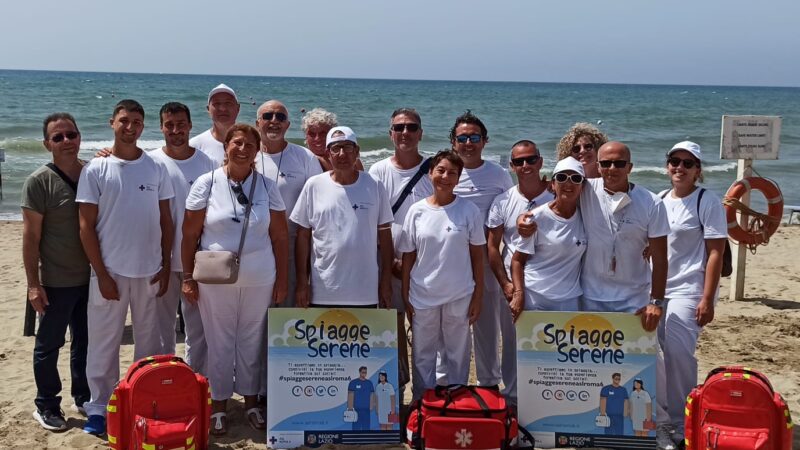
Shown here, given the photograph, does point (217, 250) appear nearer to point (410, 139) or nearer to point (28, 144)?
point (410, 139)

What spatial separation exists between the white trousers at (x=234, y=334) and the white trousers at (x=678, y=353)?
8.13 feet

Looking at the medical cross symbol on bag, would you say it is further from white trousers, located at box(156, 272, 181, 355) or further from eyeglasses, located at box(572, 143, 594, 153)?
eyeglasses, located at box(572, 143, 594, 153)

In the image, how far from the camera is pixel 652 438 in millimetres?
4625

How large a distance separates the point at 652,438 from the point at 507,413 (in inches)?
34.9

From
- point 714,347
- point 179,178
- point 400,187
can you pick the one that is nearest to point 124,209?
point 179,178

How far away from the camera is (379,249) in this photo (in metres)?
5.04

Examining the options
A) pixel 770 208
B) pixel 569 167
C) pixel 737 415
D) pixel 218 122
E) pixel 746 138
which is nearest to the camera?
pixel 737 415

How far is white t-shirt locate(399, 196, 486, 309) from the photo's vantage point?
188 inches

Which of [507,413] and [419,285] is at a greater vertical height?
[419,285]

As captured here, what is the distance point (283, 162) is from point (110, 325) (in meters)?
1.52

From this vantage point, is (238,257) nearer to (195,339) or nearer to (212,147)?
(195,339)

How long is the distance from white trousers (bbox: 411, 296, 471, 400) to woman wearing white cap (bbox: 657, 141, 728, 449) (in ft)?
4.10

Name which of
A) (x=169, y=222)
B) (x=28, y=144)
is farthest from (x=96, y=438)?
(x=28, y=144)

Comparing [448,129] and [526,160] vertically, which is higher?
Result: [448,129]
